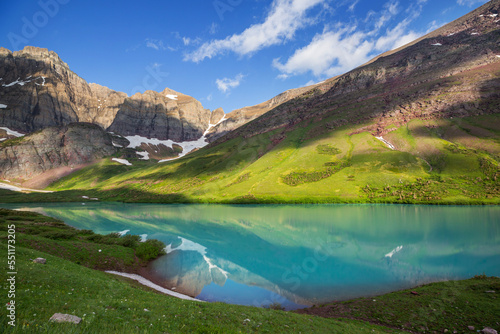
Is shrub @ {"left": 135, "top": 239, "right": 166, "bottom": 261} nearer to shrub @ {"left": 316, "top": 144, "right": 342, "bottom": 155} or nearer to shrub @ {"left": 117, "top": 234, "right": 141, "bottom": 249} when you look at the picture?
shrub @ {"left": 117, "top": 234, "right": 141, "bottom": 249}

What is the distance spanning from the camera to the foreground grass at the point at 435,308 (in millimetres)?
14148

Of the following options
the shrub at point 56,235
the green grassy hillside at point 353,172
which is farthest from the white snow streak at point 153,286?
the green grassy hillside at point 353,172

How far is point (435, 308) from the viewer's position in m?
16.2

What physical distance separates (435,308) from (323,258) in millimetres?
15856

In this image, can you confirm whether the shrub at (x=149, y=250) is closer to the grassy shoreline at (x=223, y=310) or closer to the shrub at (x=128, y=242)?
the shrub at (x=128, y=242)

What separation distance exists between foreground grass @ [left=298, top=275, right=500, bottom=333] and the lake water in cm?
291

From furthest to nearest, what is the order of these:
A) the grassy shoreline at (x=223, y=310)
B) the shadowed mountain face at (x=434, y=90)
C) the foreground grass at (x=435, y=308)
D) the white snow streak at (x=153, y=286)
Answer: the shadowed mountain face at (x=434, y=90) → the white snow streak at (x=153, y=286) → the foreground grass at (x=435, y=308) → the grassy shoreline at (x=223, y=310)

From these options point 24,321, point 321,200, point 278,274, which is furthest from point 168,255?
point 321,200

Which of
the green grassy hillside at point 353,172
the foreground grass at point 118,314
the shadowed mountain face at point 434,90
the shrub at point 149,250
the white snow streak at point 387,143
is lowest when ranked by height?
the shrub at point 149,250

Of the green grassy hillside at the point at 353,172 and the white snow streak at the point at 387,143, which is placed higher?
the white snow streak at the point at 387,143

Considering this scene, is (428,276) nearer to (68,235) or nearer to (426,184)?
(68,235)

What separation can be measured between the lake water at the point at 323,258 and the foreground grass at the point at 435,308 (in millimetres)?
2910

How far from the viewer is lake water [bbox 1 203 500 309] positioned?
77.4 ft

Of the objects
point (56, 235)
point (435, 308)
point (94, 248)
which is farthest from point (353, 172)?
point (56, 235)
